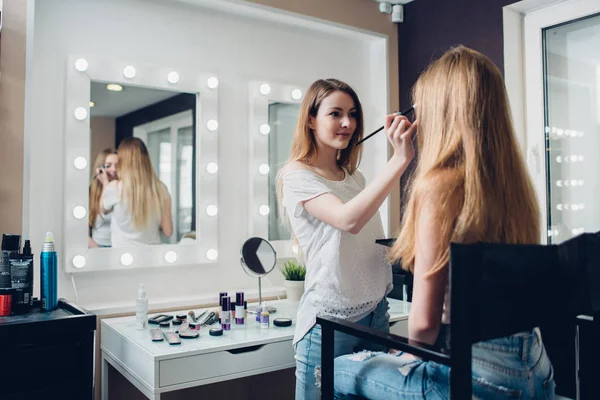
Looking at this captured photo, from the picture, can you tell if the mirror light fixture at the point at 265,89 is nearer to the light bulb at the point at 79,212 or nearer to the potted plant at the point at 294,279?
the potted plant at the point at 294,279

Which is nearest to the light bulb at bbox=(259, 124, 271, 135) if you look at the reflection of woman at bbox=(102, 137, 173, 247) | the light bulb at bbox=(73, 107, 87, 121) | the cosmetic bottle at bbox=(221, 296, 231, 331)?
the reflection of woman at bbox=(102, 137, 173, 247)

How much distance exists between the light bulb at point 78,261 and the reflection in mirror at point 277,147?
31.2 inches

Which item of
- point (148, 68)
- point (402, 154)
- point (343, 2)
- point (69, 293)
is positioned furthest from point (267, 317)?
point (343, 2)

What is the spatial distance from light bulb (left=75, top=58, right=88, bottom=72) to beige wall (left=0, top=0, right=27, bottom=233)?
0.70 feet

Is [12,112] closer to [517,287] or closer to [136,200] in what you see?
[136,200]

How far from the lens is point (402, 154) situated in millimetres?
1272

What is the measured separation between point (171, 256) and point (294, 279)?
0.51 m

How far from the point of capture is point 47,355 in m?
1.54

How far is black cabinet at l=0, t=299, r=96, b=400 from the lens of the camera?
148cm

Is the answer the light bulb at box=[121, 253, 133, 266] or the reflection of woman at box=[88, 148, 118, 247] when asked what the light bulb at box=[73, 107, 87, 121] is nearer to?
the reflection of woman at box=[88, 148, 118, 247]

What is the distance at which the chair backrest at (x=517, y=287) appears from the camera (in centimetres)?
88

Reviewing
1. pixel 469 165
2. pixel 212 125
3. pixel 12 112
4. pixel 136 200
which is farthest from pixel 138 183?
pixel 469 165

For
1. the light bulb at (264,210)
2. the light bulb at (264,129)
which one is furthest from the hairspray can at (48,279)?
the light bulb at (264,129)

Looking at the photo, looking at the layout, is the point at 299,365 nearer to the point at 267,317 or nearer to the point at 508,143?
the point at 267,317
